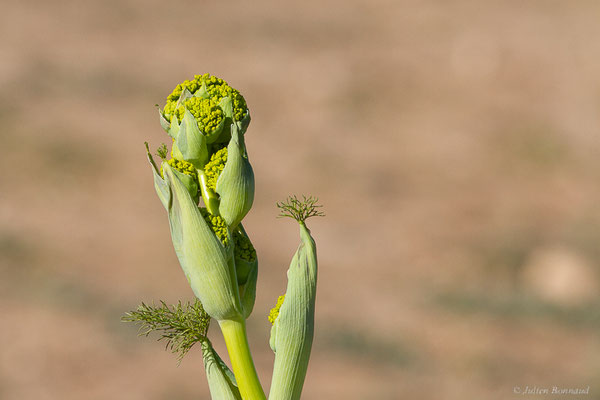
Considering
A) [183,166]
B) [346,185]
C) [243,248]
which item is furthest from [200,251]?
[346,185]

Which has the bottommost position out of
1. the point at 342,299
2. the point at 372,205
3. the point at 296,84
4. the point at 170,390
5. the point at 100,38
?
the point at 170,390

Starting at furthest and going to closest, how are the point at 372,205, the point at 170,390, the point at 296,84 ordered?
the point at 296,84
the point at 372,205
the point at 170,390

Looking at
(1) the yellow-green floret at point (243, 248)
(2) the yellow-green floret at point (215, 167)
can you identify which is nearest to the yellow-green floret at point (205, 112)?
(2) the yellow-green floret at point (215, 167)

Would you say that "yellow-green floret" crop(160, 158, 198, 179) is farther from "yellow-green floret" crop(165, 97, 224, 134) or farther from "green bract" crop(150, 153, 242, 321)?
"yellow-green floret" crop(165, 97, 224, 134)

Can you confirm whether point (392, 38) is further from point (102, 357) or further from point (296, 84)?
point (102, 357)

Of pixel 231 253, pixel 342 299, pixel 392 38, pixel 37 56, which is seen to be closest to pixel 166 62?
pixel 37 56

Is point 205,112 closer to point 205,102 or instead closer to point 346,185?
point 205,102

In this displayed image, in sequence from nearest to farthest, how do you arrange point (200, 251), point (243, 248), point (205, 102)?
point (200, 251) → point (205, 102) → point (243, 248)
